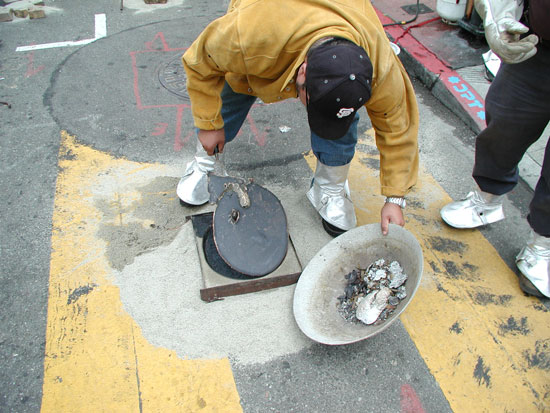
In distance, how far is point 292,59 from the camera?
1581 mm

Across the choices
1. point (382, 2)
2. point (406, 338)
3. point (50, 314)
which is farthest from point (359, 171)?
point (382, 2)

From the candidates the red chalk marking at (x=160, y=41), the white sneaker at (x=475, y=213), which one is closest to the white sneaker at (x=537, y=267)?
Answer: the white sneaker at (x=475, y=213)

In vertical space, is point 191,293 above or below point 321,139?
below

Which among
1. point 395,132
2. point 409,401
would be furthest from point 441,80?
point 409,401

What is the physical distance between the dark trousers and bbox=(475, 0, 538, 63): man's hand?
0.24 metres

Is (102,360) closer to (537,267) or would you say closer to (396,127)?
(396,127)

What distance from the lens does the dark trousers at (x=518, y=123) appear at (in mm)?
1833

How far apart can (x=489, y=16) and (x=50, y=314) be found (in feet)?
7.79

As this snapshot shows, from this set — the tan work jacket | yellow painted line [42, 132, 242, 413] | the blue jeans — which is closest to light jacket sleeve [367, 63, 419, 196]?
the tan work jacket

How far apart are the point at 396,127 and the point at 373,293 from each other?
0.75 m

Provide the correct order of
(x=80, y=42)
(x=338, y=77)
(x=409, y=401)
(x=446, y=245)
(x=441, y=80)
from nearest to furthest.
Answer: (x=338, y=77) → (x=409, y=401) → (x=446, y=245) → (x=441, y=80) → (x=80, y=42)

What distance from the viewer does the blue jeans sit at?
2160 mm

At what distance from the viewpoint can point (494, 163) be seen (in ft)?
Result: 7.13

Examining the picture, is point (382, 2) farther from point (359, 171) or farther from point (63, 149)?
point (63, 149)
